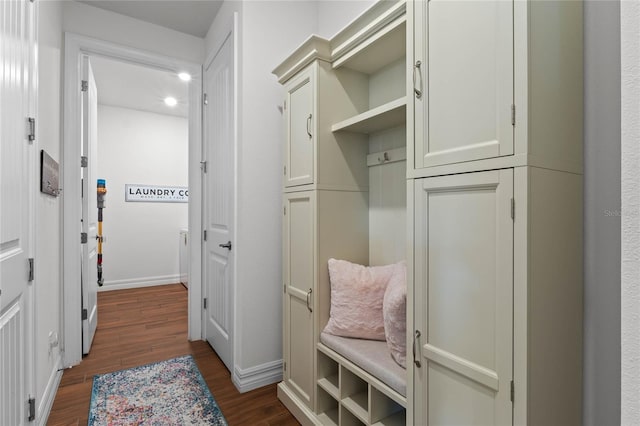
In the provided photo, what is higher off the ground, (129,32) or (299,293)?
(129,32)

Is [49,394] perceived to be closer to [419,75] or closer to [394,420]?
[394,420]

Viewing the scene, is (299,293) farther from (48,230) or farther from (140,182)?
(140,182)

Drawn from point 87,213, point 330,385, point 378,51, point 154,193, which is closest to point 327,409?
point 330,385

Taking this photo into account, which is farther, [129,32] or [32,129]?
[129,32]

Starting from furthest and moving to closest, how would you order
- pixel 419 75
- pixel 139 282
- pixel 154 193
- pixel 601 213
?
1. pixel 154 193
2. pixel 139 282
3. pixel 419 75
4. pixel 601 213

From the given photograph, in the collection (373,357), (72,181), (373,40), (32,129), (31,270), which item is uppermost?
(373,40)

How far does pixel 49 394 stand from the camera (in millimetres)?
1973

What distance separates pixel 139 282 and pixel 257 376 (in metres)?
3.55

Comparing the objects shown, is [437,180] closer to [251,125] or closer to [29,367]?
[251,125]

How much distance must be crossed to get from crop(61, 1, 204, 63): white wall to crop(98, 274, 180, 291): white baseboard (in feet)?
11.3

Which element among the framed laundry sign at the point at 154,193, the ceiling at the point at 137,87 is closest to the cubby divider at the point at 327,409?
the ceiling at the point at 137,87

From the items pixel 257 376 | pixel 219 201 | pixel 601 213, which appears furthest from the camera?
pixel 219 201

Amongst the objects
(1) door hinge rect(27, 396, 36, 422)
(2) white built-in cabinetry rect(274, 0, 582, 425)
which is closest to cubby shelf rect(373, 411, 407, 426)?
(2) white built-in cabinetry rect(274, 0, 582, 425)

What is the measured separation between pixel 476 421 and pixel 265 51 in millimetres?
2323
